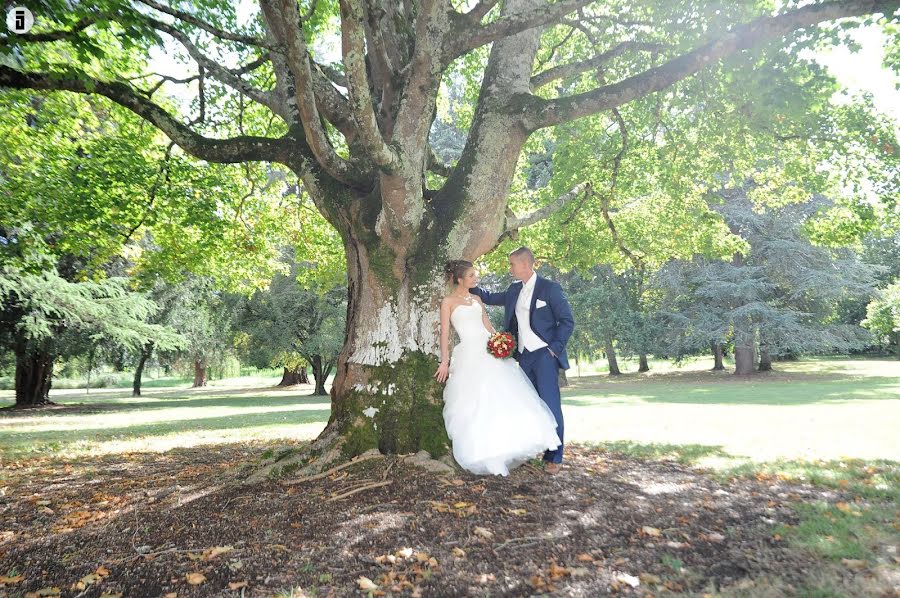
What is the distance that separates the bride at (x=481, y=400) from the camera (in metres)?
6.00

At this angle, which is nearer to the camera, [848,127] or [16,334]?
[848,127]

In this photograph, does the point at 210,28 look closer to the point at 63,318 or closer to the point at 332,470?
the point at 332,470

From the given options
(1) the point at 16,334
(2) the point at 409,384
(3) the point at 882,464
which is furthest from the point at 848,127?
(1) the point at 16,334

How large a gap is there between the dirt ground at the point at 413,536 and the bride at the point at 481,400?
11.0 inches

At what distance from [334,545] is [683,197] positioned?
11.2m

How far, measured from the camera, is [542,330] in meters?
6.62

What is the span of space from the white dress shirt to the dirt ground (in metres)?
1.37

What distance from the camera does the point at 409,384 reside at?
21.6ft

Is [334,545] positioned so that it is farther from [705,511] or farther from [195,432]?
[195,432]

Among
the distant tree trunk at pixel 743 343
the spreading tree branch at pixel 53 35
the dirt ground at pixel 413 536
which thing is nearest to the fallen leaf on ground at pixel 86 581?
the dirt ground at pixel 413 536

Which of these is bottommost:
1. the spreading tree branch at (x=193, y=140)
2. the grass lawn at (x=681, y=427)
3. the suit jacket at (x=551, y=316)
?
the grass lawn at (x=681, y=427)

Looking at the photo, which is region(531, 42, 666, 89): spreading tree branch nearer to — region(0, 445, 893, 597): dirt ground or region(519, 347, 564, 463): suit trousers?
region(519, 347, 564, 463): suit trousers

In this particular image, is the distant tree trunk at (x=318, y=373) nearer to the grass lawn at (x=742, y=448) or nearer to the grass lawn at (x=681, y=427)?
the grass lawn at (x=681, y=427)

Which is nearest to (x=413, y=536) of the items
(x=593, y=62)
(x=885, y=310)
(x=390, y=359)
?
(x=390, y=359)
